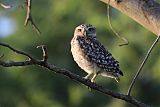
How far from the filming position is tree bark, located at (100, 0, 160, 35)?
434 centimetres

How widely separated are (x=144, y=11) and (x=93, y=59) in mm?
1546

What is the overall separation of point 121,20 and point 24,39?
115 inches

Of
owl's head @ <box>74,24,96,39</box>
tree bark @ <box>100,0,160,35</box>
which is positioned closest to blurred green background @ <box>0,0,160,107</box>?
owl's head @ <box>74,24,96,39</box>

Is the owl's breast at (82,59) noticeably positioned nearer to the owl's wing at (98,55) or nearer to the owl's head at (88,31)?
the owl's wing at (98,55)

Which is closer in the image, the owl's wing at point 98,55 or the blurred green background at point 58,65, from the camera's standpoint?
the owl's wing at point 98,55

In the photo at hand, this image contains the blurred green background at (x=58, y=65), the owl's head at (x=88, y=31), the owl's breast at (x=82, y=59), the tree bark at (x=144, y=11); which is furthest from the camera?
the blurred green background at (x=58, y=65)

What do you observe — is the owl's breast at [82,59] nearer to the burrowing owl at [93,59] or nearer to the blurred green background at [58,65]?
the burrowing owl at [93,59]

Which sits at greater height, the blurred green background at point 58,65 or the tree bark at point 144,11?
the tree bark at point 144,11

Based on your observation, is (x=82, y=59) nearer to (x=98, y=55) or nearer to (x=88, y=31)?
(x=98, y=55)

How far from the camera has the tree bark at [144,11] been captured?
4344mm

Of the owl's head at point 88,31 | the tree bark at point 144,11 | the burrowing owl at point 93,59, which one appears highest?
the tree bark at point 144,11

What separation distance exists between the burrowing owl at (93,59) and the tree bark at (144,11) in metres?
1.35

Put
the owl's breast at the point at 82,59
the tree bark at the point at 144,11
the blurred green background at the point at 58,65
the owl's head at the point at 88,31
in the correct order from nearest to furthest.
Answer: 1. the tree bark at the point at 144,11
2. the owl's breast at the point at 82,59
3. the owl's head at the point at 88,31
4. the blurred green background at the point at 58,65

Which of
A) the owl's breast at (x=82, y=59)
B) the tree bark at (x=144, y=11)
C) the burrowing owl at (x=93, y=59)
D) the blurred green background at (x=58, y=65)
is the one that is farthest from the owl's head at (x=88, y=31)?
the blurred green background at (x=58, y=65)
